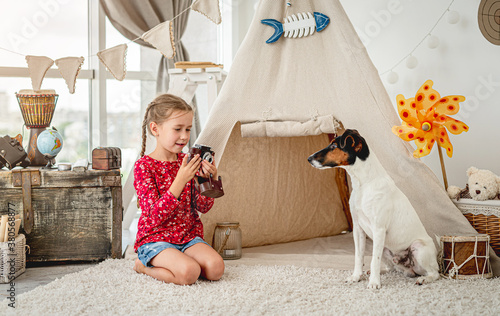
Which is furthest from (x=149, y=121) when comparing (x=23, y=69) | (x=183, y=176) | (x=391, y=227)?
(x=23, y=69)

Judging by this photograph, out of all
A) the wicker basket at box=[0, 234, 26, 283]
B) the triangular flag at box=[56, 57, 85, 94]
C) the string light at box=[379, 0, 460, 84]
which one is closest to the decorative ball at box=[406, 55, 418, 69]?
the string light at box=[379, 0, 460, 84]

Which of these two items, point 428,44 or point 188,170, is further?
point 428,44

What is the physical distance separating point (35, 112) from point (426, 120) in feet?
7.24

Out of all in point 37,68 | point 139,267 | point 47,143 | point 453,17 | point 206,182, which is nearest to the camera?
point 206,182

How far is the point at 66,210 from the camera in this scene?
261cm

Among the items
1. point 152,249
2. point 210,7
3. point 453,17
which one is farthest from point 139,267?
point 453,17

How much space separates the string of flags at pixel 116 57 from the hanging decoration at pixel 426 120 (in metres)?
1.21

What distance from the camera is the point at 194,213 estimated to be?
2.41 meters

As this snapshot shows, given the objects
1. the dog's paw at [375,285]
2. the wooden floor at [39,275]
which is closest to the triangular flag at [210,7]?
the wooden floor at [39,275]

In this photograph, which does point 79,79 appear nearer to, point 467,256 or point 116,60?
point 116,60

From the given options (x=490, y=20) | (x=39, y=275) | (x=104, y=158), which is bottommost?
(x=39, y=275)

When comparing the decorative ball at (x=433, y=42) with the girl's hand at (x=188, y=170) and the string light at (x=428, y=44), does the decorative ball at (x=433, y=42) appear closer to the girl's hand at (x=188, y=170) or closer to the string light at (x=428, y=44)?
the string light at (x=428, y=44)

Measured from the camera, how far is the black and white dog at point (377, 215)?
6.75 ft

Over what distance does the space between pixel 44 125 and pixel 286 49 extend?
1.50 metres
